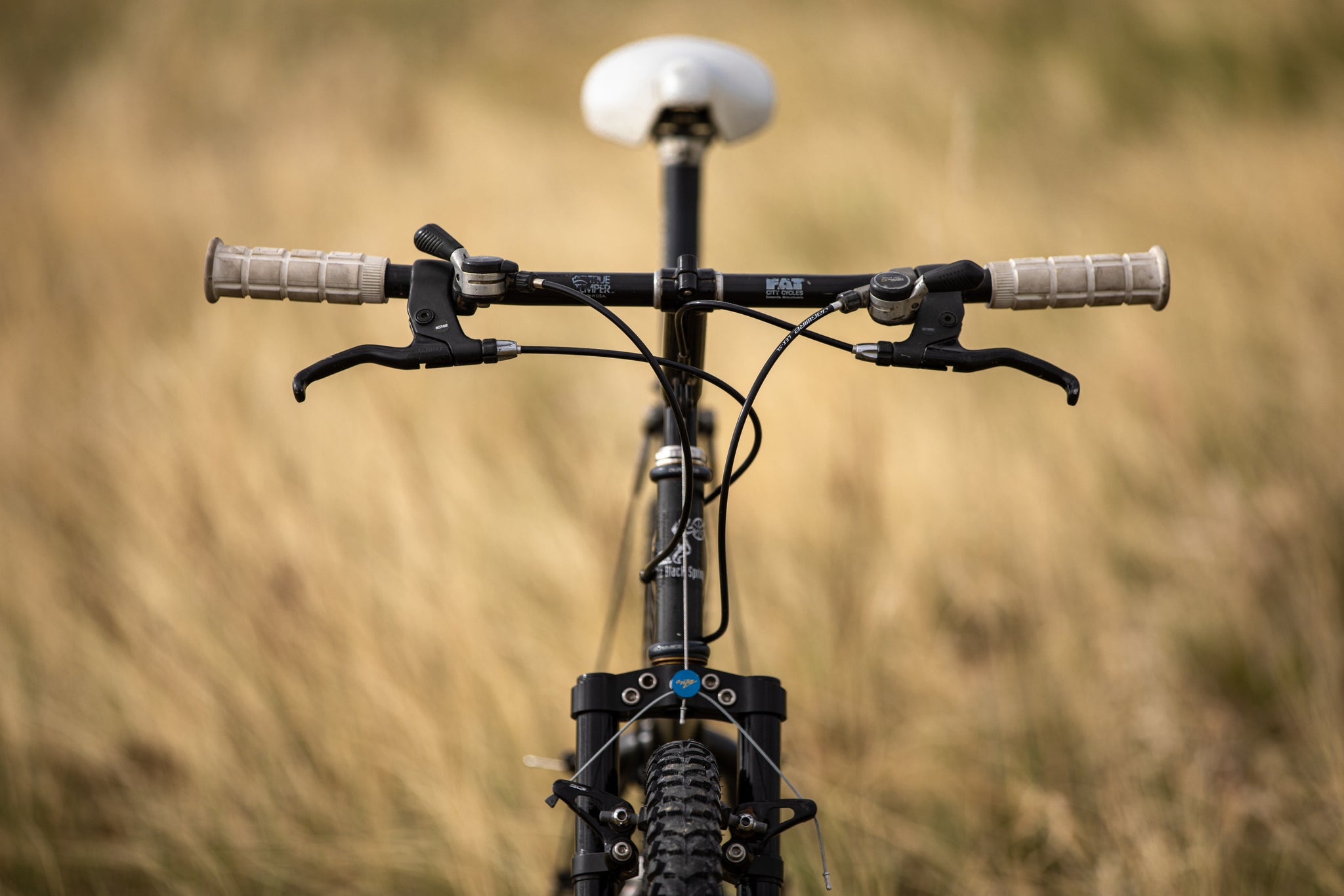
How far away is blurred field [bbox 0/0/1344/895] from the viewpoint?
2527 mm

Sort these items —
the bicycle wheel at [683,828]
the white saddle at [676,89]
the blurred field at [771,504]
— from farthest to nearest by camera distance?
1. the blurred field at [771,504]
2. the white saddle at [676,89]
3. the bicycle wheel at [683,828]

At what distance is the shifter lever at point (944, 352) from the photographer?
920mm

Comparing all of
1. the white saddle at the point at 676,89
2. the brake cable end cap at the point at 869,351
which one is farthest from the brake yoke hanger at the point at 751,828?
the white saddle at the point at 676,89

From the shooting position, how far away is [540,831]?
2.47 metres

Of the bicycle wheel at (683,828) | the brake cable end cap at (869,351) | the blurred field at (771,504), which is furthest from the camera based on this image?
the blurred field at (771,504)

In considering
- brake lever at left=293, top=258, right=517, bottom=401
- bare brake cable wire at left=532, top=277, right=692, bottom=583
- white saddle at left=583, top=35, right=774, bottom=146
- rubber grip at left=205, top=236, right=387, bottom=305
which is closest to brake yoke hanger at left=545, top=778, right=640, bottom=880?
bare brake cable wire at left=532, top=277, right=692, bottom=583

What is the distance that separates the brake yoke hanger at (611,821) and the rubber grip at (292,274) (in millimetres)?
529

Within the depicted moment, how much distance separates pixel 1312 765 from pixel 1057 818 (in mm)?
729

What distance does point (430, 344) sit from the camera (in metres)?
0.96

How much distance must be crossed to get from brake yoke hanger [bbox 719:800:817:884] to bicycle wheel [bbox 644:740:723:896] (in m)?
0.02

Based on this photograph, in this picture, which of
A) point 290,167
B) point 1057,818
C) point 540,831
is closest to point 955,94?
point 290,167

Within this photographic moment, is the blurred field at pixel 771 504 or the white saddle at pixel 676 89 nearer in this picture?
the white saddle at pixel 676 89

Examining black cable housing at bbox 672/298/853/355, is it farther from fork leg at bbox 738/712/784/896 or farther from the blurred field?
the blurred field

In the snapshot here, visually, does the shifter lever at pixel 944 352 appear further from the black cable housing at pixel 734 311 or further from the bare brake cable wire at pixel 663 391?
the bare brake cable wire at pixel 663 391
